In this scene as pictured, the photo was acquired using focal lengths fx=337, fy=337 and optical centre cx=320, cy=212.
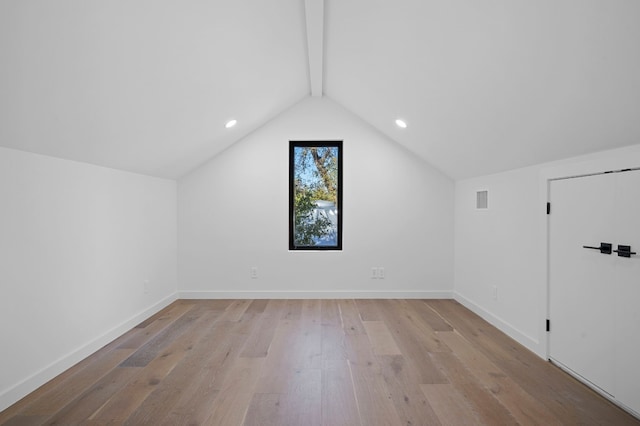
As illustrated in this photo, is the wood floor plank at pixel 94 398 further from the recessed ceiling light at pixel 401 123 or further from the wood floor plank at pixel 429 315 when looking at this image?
the recessed ceiling light at pixel 401 123

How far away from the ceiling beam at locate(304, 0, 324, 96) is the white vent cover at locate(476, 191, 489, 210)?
7.32 feet

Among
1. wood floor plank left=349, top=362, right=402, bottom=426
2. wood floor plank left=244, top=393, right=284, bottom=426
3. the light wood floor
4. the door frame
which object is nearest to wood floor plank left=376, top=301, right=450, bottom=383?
the light wood floor

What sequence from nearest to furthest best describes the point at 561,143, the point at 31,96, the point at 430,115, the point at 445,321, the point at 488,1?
the point at 488,1 → the point at 31,96 → the point at 561,143 → the point at 430,115 → the point at 445,321

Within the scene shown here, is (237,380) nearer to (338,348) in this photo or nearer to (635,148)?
(338,348)

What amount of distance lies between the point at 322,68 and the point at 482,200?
7.51 feet

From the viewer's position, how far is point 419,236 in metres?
4.48

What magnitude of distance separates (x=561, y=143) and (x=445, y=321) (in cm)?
208

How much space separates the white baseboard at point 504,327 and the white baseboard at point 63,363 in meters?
3.65

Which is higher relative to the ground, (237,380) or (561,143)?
(561,143)

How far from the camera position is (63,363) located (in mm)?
2453

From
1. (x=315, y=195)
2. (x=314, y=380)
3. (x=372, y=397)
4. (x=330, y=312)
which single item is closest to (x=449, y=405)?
(x=372, y=397)

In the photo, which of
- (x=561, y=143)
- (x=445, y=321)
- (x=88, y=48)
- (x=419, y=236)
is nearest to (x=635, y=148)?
(x=561, y=143)

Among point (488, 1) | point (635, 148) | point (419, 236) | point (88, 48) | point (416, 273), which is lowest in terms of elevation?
point (416, 273)

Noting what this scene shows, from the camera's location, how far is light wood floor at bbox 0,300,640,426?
Answer: 1945mm
